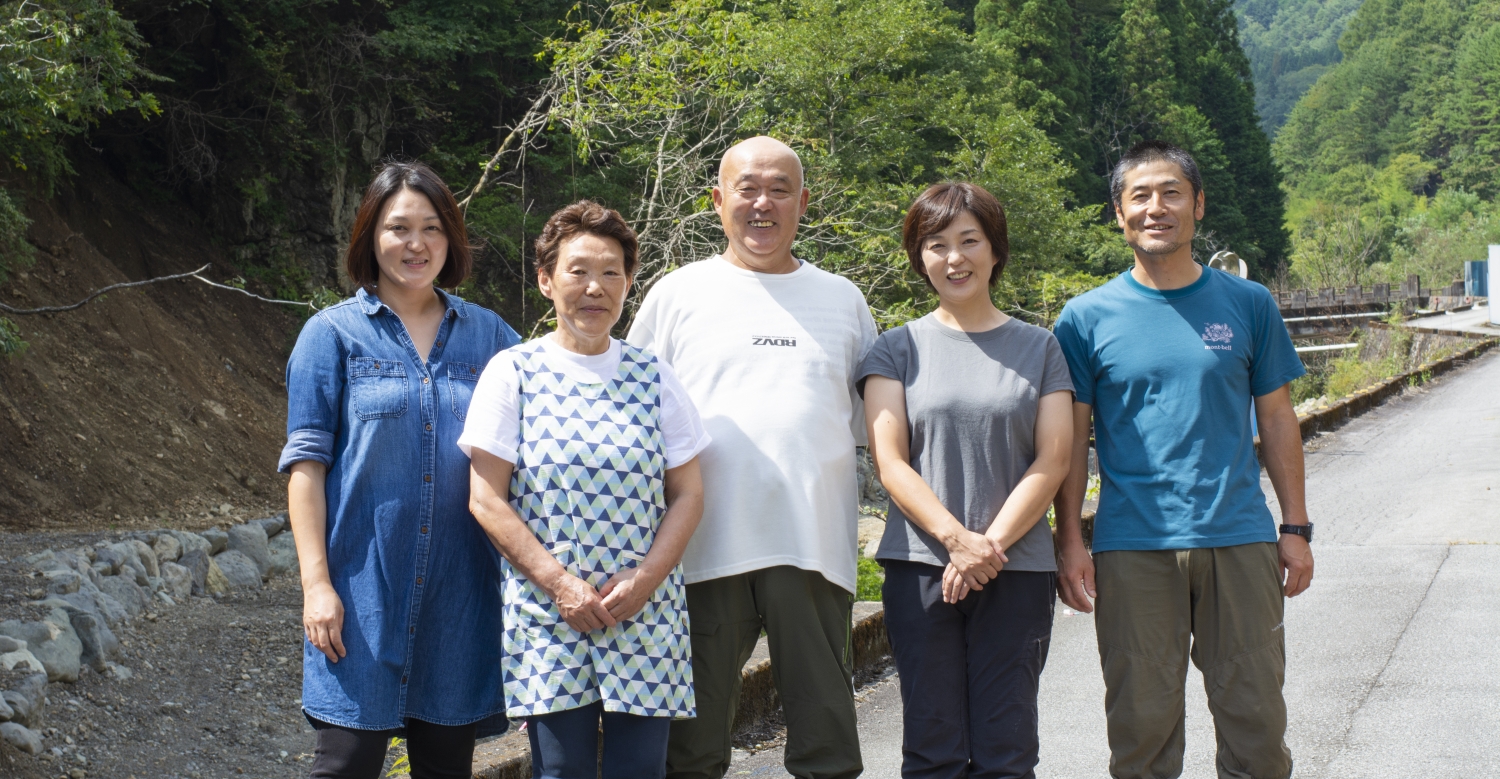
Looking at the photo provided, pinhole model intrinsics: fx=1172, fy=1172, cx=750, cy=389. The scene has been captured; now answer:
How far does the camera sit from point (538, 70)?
1822 centimetres

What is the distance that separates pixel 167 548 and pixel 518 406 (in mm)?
6674

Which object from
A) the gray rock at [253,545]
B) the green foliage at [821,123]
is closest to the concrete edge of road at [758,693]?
the green foliage at [821,123]

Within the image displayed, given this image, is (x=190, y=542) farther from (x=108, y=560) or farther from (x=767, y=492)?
(x=767, y=492)

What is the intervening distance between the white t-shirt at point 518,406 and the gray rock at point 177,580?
6017 millimetres

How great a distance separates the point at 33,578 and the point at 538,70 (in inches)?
511

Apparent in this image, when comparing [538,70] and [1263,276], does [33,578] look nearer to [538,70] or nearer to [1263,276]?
[538,70]

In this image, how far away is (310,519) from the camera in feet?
8.23

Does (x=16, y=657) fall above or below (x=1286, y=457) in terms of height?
below

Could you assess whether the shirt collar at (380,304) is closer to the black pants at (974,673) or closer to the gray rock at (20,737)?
the black pants at (974,673)

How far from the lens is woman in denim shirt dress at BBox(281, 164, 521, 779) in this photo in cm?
251

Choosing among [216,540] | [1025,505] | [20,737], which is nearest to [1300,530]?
[1025,505]

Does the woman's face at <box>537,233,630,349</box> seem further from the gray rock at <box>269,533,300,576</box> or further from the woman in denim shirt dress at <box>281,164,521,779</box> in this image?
the gray rock at <box>269,533,300,576</box>

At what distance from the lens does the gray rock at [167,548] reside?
8062 millimetres

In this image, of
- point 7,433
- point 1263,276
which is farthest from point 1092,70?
point 7,433
